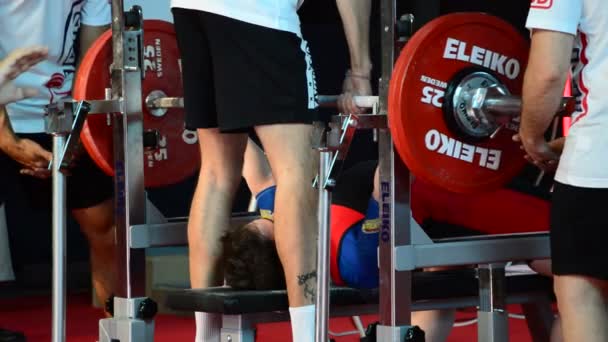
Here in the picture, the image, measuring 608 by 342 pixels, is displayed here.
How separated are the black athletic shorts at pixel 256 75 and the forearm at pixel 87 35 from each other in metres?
1.01

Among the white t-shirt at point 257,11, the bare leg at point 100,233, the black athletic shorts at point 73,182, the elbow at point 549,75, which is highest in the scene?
the white t-shirt at point 257,11

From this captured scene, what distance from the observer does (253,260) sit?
9.25 ft

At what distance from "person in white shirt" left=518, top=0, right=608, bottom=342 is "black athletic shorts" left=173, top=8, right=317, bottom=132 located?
62cm

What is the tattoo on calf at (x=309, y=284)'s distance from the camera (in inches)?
107

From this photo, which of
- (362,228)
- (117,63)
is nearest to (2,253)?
(117,63)

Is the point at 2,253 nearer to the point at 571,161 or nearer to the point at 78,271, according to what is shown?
the point at 78,271

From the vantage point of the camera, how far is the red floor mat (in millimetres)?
4328

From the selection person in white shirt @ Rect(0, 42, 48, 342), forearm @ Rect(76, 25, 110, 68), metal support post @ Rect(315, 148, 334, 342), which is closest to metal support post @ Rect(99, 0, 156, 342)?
person in white shirt @ Rect(0, 42, 48, 342)

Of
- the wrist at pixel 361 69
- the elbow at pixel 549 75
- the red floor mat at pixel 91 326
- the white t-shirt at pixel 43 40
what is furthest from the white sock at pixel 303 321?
the red floor mat at pixel 91 326

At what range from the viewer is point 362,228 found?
304 cm

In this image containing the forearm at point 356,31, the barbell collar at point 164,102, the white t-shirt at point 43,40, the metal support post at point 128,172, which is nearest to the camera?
the forearm at point 356,31

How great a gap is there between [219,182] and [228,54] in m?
0.38

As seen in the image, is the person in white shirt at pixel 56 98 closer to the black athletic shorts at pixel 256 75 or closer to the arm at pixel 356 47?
the black athletic shorts at pixel 256 75

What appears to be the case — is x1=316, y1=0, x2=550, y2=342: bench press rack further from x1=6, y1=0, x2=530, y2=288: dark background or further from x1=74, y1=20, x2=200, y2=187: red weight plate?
x1=6, y1=0, x2=530, y2=288: dark background
